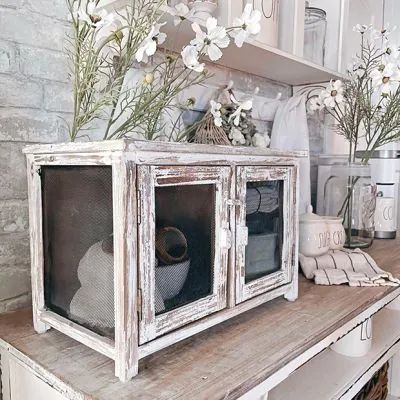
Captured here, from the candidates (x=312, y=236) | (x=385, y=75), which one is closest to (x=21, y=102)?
(x=312, y=236)

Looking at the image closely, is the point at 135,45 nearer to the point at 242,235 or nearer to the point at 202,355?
the point at 242,235

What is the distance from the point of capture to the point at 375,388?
1.32m

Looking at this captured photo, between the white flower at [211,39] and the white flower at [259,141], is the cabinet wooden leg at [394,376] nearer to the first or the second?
the white flower at [259,141]

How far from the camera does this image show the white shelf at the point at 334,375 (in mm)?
1005

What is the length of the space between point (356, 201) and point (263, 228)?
2.59 feet

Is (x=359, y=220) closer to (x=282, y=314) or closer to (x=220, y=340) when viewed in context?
(x=282, y=314)

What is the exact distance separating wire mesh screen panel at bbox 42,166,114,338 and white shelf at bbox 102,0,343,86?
44cm

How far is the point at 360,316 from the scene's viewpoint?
92 cm

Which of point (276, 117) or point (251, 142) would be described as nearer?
point (251, 142)

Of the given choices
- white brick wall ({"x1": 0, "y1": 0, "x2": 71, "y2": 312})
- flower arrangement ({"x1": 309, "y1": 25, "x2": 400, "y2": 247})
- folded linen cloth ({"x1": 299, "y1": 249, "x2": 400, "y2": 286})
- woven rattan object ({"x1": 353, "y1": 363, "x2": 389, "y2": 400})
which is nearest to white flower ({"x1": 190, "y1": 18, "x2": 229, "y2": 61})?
white brick wall ({"x1": 0, "y1": 0, "x2": 71, "y2": 312})

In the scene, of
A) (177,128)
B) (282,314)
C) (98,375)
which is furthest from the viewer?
(177,128)

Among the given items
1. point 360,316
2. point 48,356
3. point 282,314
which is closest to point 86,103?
point 48,356

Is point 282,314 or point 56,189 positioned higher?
point 56,189

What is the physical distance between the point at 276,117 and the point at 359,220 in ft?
1.65
